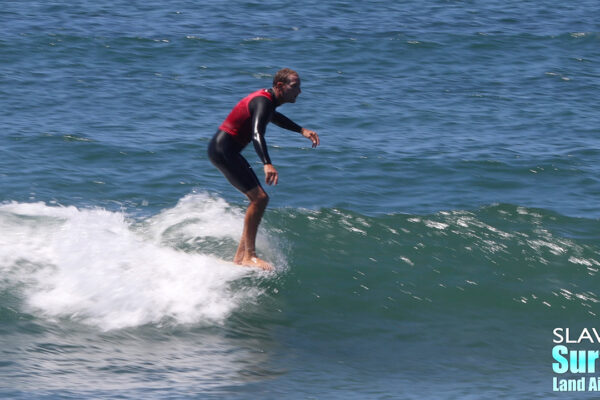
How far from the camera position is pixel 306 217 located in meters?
11.7

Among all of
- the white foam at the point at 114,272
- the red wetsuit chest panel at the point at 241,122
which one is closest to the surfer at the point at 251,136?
the red wetsuit chest panel at the point at 241,122

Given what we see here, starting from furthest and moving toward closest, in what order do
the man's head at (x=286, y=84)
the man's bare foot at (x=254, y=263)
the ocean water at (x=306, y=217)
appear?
the man's bare foot at (x=254, y=263)
the man's head at (x=286, y=84)
the ocean water at (x=306, y=217)

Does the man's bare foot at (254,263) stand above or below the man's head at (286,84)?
below

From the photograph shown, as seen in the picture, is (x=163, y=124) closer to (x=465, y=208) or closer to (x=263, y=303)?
(x=465, y=208)

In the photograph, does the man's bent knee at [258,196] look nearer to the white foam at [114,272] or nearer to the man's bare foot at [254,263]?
the man's bare foot at [254,263]

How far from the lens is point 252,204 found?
366 inches

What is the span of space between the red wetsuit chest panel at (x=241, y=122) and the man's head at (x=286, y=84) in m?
0.11

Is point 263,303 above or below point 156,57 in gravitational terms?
below

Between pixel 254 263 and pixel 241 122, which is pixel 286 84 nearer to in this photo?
pixel 241 122

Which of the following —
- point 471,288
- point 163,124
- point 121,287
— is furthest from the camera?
point 163,124

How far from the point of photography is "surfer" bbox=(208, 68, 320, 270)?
29.5 feet

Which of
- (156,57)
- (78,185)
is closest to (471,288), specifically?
(78,185)

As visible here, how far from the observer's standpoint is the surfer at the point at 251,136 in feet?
29.5

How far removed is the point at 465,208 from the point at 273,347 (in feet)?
15.7
